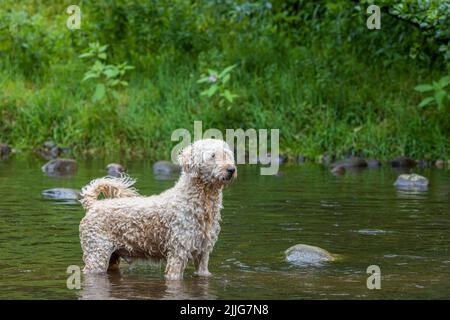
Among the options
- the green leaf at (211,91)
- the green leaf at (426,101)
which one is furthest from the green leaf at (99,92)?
the green leaf at (426,101)

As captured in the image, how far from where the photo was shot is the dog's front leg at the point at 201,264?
8.45m

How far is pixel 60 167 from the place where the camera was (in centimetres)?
1633

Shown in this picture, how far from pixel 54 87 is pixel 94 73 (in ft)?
4.25

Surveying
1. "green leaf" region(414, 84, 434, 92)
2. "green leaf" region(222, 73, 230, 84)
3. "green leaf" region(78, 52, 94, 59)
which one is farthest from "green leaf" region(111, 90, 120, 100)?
"green leaf" region(414, 84, 434, 92)

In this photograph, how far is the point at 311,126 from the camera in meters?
18.3

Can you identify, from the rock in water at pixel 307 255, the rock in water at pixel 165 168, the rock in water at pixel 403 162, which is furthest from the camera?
the rock in water at pixel 403 162

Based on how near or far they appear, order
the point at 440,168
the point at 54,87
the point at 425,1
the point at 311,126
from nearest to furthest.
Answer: the point at 425,1
the point at 440,168
the point at 311,126
the point at 54,87

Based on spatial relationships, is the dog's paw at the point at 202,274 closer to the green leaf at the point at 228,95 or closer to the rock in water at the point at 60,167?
the rock in water at the point at 60,167

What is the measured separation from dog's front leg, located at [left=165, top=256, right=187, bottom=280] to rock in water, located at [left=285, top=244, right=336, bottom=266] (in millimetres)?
1355

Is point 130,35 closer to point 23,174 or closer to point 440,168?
point 23,174

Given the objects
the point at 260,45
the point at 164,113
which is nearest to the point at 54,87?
the point at 164,113

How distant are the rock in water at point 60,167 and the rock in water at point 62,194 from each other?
2717 mm

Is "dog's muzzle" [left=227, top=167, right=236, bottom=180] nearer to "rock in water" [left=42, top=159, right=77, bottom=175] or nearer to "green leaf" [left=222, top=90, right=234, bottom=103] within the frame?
"rock in water" [left=42, top=159, right=77, bottom=175]

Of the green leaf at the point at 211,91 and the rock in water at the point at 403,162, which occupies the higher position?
the green leaf at the point at 211,91
